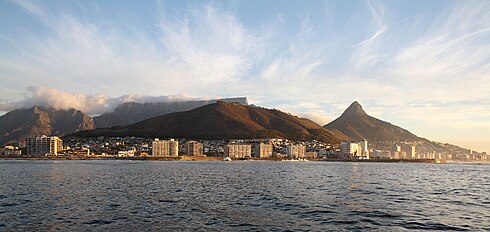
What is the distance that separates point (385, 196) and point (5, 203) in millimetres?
48398

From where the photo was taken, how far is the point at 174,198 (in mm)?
53344

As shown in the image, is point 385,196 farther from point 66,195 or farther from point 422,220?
point 66,195

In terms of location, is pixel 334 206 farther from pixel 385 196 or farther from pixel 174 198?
pixel 174 198

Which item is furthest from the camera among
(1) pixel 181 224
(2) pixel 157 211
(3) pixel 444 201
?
(3) pixel 444 201

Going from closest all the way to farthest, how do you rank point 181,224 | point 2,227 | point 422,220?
1. point 2,227
2. point 181,224
3. point 422,220

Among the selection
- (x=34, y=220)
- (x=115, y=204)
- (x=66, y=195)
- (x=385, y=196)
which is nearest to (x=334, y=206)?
(x=385, y=196)

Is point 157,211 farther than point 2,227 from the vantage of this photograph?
Yes

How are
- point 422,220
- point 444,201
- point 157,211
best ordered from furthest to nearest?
point 444,201 → point 157,211 → point 422,220

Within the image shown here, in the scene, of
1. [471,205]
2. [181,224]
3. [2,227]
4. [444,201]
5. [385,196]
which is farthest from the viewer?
[385,196]

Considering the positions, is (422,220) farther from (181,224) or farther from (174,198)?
(174,198)

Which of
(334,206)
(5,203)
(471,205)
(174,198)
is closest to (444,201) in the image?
(471,205)

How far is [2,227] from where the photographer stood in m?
32.7

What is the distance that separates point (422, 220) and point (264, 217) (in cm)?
1469

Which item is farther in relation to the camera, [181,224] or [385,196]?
[385,196]
